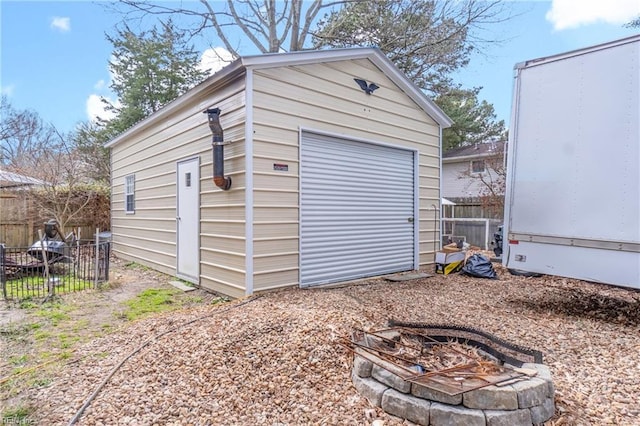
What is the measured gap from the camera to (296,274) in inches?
209

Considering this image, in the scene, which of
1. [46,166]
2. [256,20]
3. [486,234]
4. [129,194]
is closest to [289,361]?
[129,194]

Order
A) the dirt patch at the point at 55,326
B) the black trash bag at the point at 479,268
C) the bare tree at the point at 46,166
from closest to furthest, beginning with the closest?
1. the dirt patch at the point at 55,326
2. the black trash bag at the point at 479,268
3. the bare tree at the point at 46,166

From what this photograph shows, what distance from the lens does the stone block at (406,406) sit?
2.07 meters

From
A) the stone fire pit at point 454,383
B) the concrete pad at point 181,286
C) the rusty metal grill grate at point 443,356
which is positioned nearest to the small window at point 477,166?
the concrete pad at point 181,286

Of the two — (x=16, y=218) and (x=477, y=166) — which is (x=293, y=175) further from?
(x=477, y=166)

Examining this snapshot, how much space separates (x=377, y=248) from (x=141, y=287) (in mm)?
4109

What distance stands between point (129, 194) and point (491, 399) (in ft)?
30.5

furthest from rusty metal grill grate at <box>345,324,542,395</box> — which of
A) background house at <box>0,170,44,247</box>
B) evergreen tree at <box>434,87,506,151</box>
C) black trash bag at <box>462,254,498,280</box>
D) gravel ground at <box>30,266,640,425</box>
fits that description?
evergreen tree at <box>434,87,506,151</box>

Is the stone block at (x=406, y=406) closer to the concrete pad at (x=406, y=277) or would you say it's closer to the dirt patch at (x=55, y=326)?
the dirt patch at (x=55, y=326)

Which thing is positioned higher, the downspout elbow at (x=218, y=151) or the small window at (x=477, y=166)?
the small window at (x=477, y=166)

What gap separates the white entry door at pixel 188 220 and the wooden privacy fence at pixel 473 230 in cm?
714

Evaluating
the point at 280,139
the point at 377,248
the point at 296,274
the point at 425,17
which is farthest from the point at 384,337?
the point at 425,17

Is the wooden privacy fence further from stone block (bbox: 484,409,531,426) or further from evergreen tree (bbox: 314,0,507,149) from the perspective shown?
stone block (bbox: 484,409,531,426)

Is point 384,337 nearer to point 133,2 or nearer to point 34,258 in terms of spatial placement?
point 34,258
